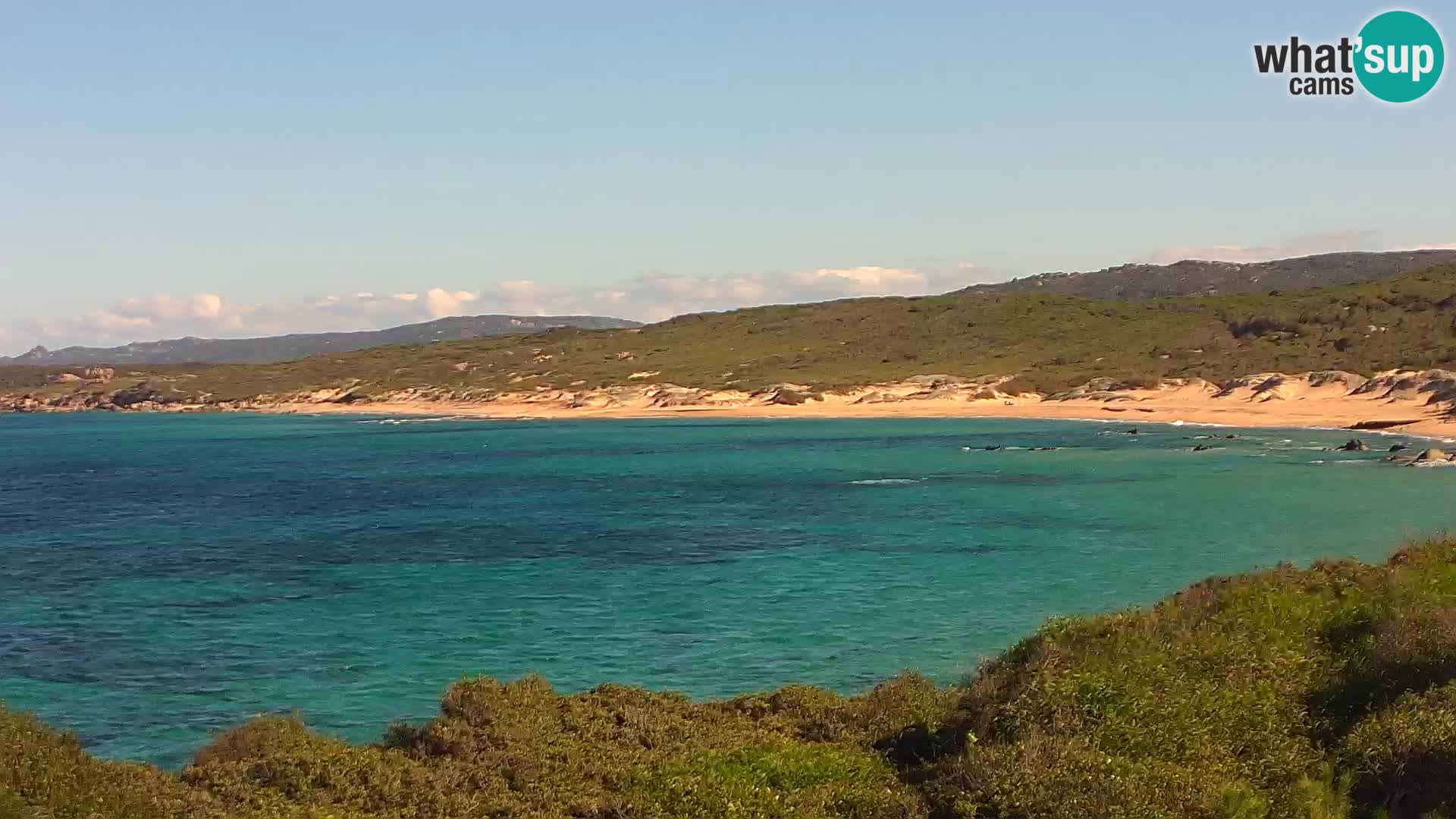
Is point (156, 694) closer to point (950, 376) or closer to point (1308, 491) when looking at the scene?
point (1308, 491)

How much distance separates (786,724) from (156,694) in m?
13.9

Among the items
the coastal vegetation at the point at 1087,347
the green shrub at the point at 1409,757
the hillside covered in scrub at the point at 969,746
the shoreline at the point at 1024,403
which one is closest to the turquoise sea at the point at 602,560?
the hillside covered in scrub at the point at 969,746

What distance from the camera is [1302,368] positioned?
119 metres

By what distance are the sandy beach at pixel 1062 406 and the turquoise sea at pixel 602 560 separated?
437 inches

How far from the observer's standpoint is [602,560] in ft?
140

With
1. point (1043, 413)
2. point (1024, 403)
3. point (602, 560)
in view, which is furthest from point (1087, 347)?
point (602, 560)

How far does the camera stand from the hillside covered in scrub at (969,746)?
12688mm

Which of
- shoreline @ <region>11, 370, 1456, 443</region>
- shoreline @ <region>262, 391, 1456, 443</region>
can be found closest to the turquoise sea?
shoreline @ <region>262, 391, 1456, 443</region>

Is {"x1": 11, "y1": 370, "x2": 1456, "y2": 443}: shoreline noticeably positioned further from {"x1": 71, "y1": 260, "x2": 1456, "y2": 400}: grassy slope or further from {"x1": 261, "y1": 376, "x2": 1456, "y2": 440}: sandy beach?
{"x1": 71, "y1": 260, "x2": 1456, "y2": 400}: grassy slope

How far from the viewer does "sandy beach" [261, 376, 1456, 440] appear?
98250 millimetres

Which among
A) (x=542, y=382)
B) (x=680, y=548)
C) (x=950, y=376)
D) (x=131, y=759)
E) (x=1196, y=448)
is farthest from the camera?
(x=542, y=382)

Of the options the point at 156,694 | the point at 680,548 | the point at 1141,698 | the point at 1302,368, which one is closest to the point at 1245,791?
the point at 1141,698

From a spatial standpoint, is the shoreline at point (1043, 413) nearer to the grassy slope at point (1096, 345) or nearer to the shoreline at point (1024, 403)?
the shoreline at point (1024, 403)

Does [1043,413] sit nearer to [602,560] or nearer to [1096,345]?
[1096,345]
